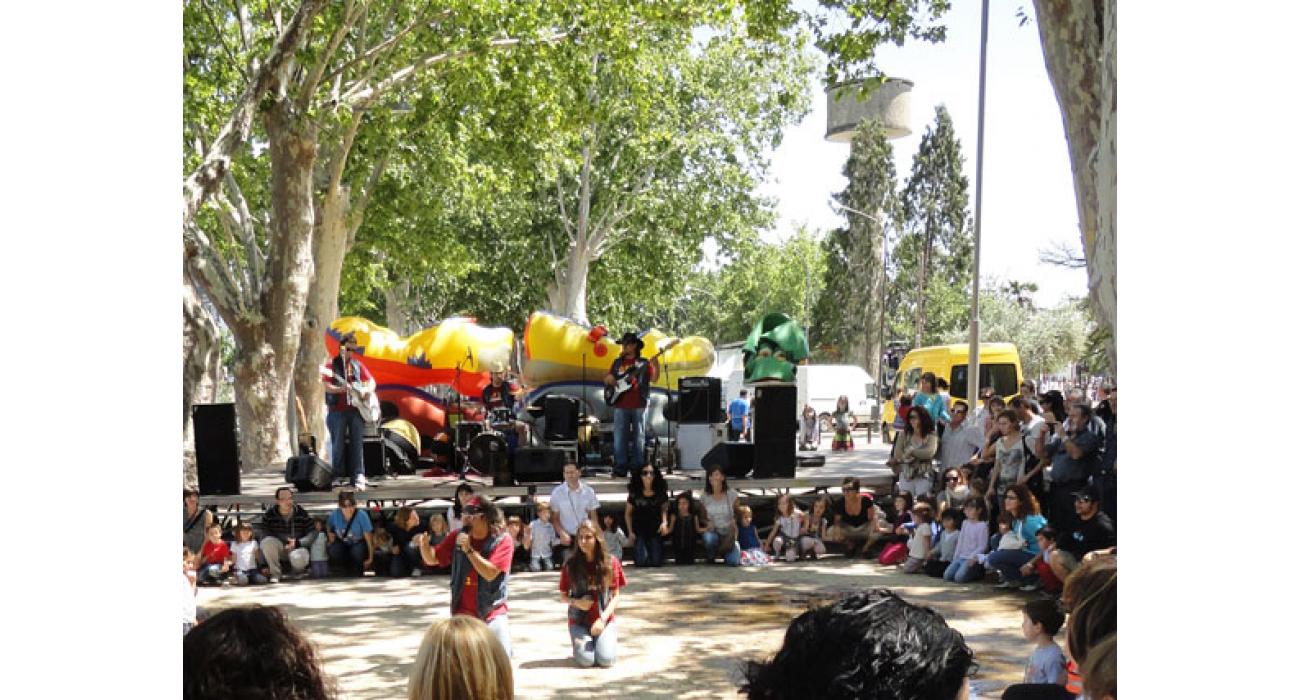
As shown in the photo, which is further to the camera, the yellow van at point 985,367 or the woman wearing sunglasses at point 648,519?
the yellow van at point 985,367

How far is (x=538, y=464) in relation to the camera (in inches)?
515

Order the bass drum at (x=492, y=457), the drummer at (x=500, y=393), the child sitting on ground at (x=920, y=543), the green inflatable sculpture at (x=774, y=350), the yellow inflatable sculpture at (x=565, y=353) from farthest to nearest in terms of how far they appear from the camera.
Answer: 1. the yellow inflatable sculpture at (x=565, y=353)
2. the drummer at (x=500, y=393)
3. the green inflatable sculpture at (x=774, y=350)
4. the bass drum at (x=492, y=457)
5. the child sitting on ground at (x=920, y=543)

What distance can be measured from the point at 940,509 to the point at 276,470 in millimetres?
9891

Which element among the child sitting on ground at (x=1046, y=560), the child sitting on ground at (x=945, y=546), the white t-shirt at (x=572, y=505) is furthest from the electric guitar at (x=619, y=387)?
the child sitting on ground at (x=1046, y=560)

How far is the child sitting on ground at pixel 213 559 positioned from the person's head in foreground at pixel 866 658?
1072 centimetres

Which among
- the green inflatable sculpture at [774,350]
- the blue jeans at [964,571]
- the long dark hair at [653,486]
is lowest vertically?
the blue jeans at [964,571]

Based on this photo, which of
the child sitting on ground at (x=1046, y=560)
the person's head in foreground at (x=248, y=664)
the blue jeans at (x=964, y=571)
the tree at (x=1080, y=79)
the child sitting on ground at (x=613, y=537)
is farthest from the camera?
the child sitting on ground at (x=613, y=537)

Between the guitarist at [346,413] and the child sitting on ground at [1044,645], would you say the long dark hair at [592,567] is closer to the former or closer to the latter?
the child sitting on ground at [1044,645]

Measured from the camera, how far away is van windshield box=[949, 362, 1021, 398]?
22641 millimetres

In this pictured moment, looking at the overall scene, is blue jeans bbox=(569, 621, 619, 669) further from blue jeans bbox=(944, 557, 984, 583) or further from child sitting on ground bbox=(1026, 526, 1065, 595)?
blue jeans bbox=(944, 557, 984, 583)

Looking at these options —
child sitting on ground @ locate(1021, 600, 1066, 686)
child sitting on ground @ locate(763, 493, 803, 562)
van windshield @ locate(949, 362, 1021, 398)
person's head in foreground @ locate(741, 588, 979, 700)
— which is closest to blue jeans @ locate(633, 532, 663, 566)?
child sitting on ground @ locate(763, 493, 803, 562)

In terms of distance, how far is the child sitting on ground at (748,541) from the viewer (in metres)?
12.4

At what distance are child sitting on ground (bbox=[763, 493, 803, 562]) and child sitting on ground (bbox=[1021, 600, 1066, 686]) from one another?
724 cm
